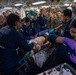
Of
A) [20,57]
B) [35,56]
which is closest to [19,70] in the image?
[20,57]

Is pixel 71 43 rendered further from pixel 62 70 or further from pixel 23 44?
pixel 23 44

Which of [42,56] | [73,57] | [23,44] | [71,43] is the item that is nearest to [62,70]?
[73,57]

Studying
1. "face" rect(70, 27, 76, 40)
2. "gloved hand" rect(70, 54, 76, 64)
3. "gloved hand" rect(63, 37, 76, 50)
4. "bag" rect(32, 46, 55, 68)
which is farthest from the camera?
"bag" rect(32, 46, 55, 68)

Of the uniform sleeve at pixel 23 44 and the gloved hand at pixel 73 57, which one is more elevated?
the gloved hand at pixel 73 57

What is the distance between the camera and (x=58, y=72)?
2.55 m

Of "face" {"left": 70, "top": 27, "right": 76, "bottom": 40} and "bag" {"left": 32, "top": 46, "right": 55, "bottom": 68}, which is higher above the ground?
"face" {"left": 70, "top": 27, "right": 76, "bottom": 40}

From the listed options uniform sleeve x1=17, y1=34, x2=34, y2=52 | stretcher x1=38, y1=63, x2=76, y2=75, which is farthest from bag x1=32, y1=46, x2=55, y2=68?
stretcher x1=38, y1=63, x2=76, y2=75

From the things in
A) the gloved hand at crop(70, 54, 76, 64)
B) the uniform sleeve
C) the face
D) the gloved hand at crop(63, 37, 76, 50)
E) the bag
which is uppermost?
the face

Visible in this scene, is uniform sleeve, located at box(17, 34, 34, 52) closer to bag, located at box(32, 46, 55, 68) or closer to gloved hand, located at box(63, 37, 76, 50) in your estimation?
bag, located at box(32, 46, 55, 68)

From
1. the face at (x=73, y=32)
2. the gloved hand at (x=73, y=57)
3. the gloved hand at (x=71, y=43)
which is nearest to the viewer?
the gloved hand at (x=71, y=43)

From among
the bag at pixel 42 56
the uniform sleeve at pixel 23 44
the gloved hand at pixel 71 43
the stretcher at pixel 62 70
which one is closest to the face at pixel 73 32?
the gloved hand at pixel 71 43

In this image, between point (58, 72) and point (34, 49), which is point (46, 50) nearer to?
point (34, 49)

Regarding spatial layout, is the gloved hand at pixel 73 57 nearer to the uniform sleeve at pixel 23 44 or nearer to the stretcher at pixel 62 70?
the stretcher at pixel 62 70

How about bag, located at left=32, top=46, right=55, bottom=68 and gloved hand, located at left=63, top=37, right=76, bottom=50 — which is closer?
gloved hand, located at left=63, top=37, right=76, bottom=50
